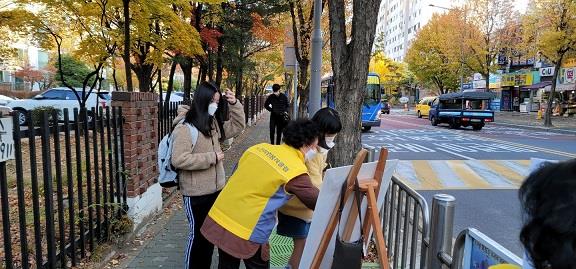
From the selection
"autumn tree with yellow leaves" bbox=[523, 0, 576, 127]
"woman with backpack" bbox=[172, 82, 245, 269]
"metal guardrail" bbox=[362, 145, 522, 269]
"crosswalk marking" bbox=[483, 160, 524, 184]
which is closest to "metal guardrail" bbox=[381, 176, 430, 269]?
"metal guardrail" bbox=[362, 145, 522, 269]

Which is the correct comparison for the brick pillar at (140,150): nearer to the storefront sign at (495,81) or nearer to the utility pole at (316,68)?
the utility pole at (316,68)

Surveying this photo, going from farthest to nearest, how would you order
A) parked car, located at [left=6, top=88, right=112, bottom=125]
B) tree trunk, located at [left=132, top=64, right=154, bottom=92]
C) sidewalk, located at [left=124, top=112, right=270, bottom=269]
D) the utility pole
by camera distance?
1. parked car, located at [left=6, top=88, right=112, bottom=125]
2. tree trunk, located at [left=132, top=64, right=154, bottom=92]
3. the utility pole
4. sidewalk, located at [left=124, top=112, right=270, bottom=269]

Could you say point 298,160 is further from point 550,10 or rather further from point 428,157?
point 550,10

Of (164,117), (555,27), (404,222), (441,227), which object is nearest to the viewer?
(441,227)

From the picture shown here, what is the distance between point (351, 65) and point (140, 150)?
2831mm

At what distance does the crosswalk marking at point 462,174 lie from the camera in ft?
28.4

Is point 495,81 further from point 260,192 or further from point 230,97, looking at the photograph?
point 260,192

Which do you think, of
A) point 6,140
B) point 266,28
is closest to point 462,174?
point 266,28

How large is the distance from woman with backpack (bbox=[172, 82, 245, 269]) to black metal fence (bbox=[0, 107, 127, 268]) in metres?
1.07

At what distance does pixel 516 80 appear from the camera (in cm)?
4134

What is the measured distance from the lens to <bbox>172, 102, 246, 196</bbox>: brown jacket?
11.0 ft

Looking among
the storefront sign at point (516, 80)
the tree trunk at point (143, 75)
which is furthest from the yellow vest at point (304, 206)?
the storefront sign at point (516, 80)

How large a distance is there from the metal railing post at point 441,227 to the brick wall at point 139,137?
3651 mm

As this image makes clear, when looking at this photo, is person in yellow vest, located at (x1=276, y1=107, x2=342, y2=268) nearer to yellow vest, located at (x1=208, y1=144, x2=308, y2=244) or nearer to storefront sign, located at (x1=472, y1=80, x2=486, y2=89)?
yellow vest, located at (x1=208, y1=144, x2=308, y2=244)
